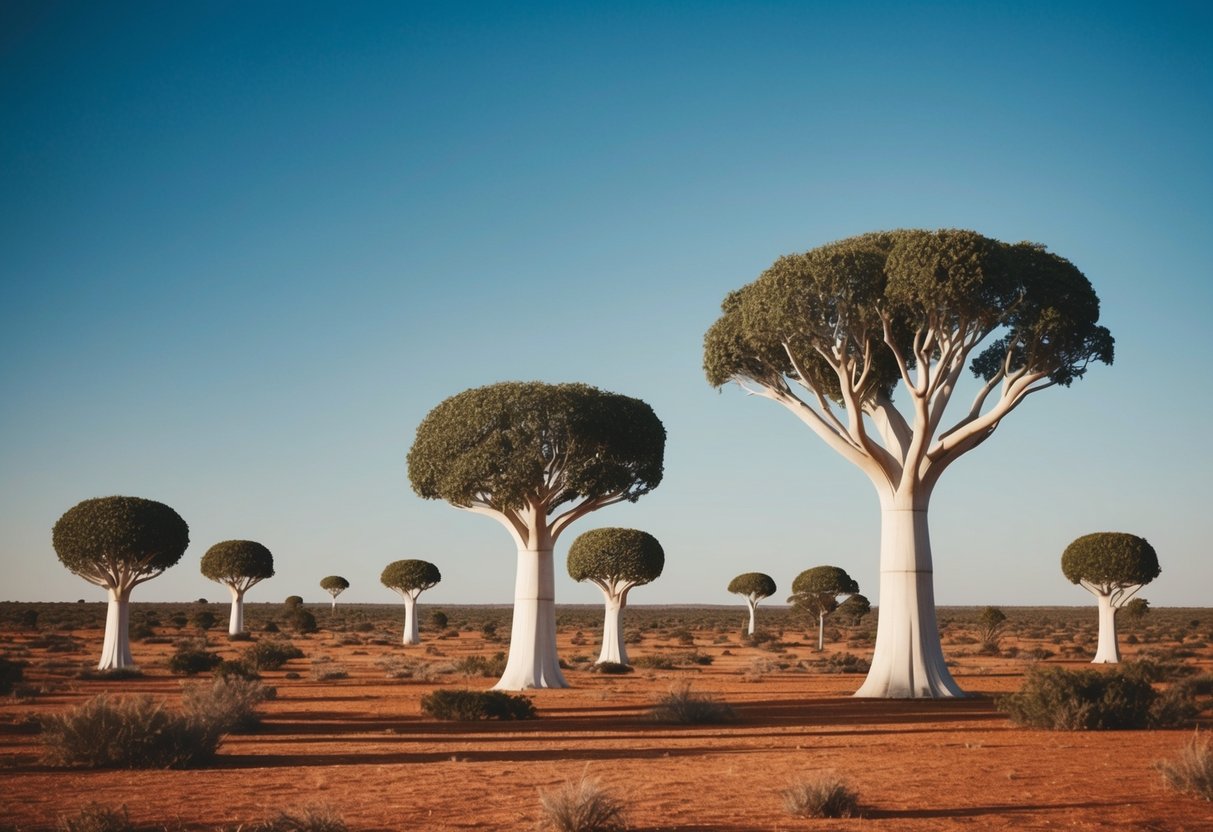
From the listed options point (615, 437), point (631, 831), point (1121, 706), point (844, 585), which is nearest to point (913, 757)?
point (1121, 706)

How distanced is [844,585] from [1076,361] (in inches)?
1299

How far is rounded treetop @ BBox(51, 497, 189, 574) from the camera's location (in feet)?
119

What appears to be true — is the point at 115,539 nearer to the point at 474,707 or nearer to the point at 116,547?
the point at 116,547

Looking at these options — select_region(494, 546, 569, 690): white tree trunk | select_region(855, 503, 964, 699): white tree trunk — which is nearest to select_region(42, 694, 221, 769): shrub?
select_region(494, 546, 569, 690): white tree trunk

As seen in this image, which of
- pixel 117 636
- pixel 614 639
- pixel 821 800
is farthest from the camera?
pixel 614 639

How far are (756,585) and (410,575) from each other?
22557 millimetres

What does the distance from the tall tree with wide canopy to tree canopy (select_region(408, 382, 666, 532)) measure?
5386mm

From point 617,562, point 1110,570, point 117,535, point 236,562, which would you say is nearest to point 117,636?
point 117,535

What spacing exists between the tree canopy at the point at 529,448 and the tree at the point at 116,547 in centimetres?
1201

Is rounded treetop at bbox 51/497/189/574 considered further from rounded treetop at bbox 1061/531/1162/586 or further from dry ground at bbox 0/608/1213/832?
rounded treetop at bbox 1061/531/1162/586

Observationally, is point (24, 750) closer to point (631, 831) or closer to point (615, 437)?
point (631, 831)

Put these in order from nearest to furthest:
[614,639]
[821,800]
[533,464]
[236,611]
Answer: [821,800], [533,464], [614,639], [236,611]

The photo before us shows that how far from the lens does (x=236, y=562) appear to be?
5934 centimetres

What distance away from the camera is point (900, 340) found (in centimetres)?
2720
